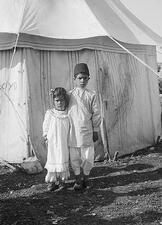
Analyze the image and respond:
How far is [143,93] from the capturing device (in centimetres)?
785

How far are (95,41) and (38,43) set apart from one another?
3.49 ft

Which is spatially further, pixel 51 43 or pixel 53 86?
pixel 53 86

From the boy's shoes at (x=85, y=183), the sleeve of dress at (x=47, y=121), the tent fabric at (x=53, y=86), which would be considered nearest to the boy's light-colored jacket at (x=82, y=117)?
the sleeve of dress at (x=47, y=121)

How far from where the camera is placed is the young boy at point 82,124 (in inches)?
189

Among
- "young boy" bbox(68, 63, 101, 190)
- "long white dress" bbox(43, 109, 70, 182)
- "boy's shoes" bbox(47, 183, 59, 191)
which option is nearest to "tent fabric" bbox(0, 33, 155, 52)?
"young boy" bbox(68, 63, 101, 190)

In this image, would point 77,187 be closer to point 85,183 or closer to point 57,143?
point 85,183

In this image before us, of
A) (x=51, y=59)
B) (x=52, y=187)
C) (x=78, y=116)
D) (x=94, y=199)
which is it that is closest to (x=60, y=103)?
(x=78, y=116)

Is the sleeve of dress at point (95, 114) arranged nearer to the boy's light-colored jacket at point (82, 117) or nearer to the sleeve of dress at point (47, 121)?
the boy's light-colored jacket at point (82, 117)

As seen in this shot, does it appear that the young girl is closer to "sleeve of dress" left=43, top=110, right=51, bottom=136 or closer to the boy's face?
"sleeve of dress" left=43, top=110, right=51, bottom=136

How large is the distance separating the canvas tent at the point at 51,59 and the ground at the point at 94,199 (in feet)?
2.45

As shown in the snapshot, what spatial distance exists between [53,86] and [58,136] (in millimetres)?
1968

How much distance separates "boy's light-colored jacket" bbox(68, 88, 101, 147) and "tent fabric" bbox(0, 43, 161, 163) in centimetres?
169

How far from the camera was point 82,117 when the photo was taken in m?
4.79

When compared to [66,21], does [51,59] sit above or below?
below
